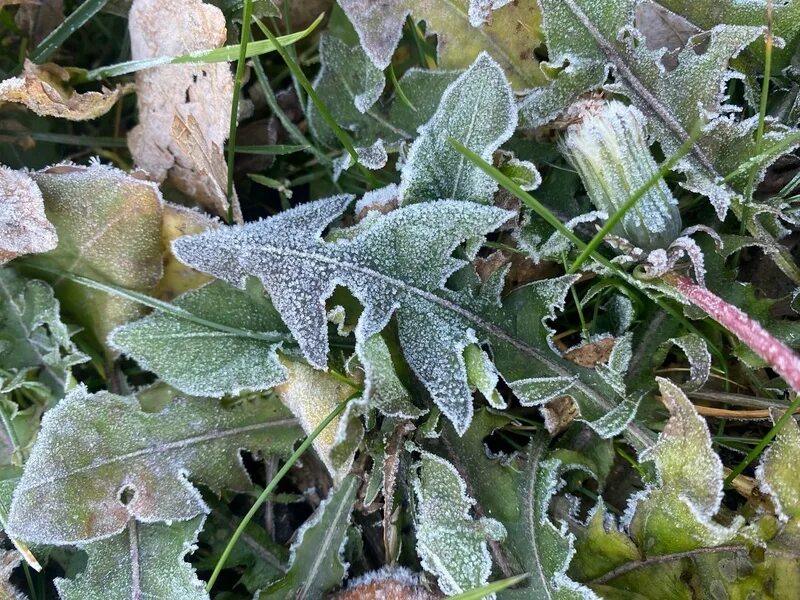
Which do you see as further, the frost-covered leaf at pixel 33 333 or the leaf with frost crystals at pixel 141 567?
the frost-covered leaf at pixel 33 333

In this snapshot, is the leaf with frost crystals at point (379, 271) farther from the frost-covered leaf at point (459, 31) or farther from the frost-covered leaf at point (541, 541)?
the frost-covered leaf at point (459, 31)

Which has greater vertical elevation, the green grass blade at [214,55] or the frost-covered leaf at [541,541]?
the green grass blade at [214,55]

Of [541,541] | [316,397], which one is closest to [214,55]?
[316,397]

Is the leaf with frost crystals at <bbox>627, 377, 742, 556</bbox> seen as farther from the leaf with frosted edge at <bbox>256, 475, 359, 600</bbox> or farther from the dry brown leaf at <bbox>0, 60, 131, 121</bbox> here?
the dry brown leaf at <bbox>0, 60, 131, 121</bbox>

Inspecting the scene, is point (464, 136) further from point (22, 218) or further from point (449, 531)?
point (22, 218)

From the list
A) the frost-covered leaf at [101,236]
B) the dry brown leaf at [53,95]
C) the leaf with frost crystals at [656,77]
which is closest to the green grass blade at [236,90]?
the frost-covered leaf at [101,236]

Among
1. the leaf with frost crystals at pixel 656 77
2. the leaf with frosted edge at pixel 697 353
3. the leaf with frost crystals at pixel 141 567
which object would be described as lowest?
the leaf with frost crystals at pixel 141 567

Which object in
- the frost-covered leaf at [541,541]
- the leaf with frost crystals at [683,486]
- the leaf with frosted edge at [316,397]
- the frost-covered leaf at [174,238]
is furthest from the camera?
the frost-covered leaf at [174,238]

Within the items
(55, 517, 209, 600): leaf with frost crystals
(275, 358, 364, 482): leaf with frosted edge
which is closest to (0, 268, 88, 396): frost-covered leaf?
(55, 517, 209, 600): leaf with frost crystals
